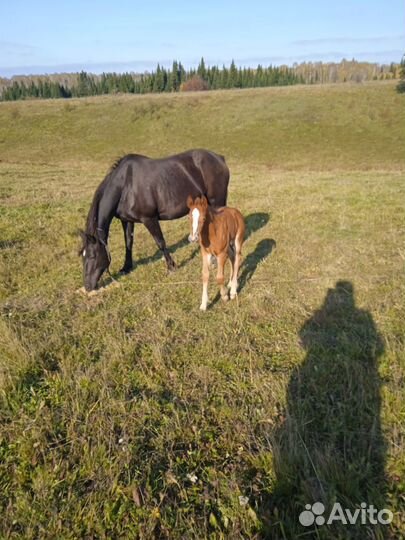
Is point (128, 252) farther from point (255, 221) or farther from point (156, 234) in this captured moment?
point (255, 221)

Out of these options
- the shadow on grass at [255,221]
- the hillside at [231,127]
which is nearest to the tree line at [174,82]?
the hillside at [231,127]

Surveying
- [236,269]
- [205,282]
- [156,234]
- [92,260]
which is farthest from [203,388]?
[156,234]

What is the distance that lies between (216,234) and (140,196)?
89.5 inches

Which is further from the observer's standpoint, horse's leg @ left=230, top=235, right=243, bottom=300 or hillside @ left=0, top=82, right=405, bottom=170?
hillside @ left=0, top=82, right=405, bottom=170

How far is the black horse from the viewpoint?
20.7 ft

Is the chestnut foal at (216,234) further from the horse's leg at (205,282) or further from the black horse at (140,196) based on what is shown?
the black horse at (140,196)

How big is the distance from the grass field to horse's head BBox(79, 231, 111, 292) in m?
0.29

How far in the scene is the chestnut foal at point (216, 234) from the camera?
479 cm

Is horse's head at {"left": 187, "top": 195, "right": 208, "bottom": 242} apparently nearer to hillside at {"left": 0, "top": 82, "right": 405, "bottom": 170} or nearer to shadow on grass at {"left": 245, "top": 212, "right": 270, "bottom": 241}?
shadow on grass at {"left": 245, "top": 212, "right": 270, "bottom": 241}

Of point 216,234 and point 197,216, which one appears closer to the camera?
point 197,216

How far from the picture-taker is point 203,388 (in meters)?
3.74

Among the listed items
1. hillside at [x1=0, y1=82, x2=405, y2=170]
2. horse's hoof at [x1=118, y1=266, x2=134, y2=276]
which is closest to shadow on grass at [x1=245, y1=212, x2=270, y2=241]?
horse's hoof at [x1=118, y1=266, x2=134, y2=276]

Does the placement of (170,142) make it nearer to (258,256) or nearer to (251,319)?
(258,256)

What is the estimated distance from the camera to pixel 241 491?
8.72 ft
